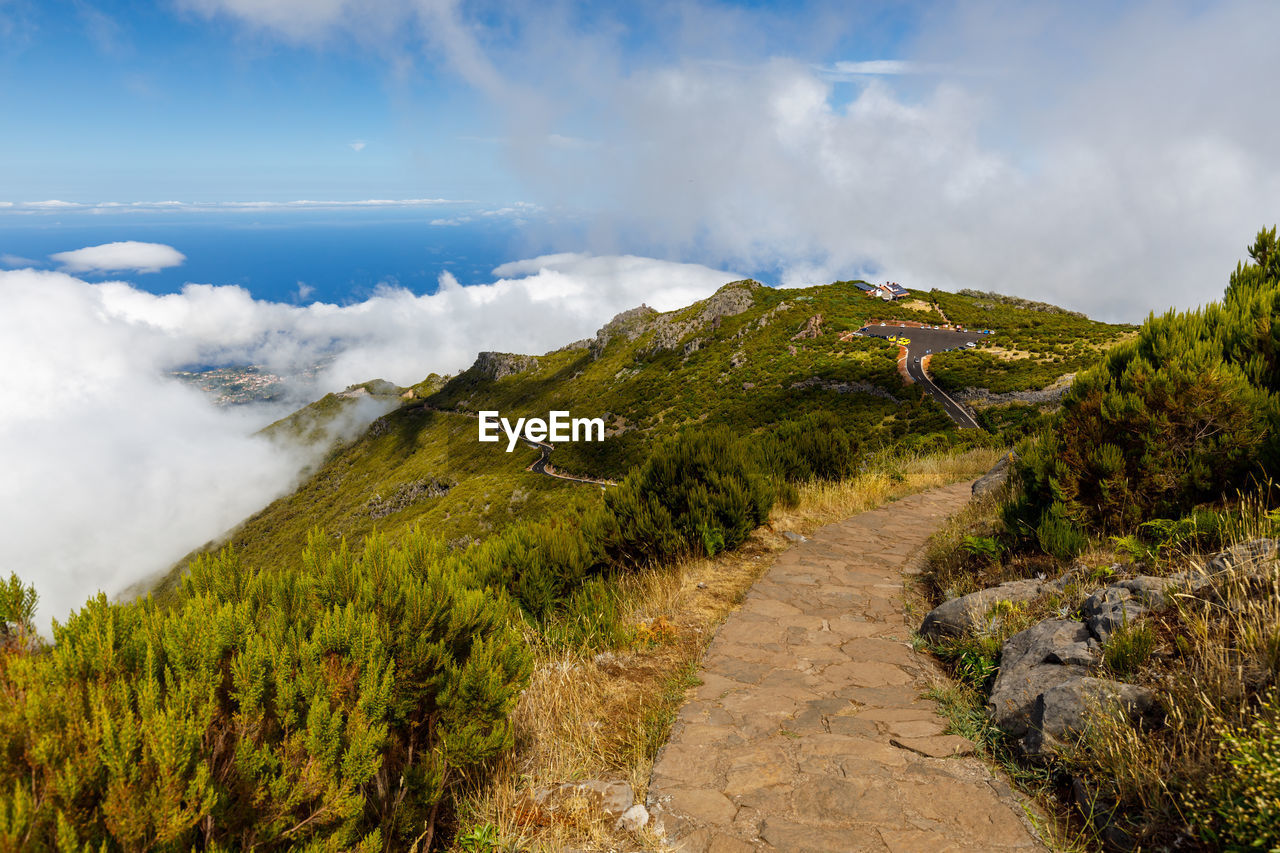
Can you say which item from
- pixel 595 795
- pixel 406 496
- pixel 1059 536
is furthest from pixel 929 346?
pixel 406 496

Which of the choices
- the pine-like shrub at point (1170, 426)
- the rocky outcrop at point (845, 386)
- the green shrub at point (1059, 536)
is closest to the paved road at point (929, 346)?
the rocky outcrop at point (845, 386)

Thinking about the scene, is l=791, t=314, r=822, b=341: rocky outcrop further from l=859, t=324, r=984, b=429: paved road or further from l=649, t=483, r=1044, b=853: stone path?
l=649, t=483, r=1044, b=853: stone path

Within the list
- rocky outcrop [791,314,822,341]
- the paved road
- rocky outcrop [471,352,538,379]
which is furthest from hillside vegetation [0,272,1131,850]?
rocky outcrop [471,352,538,379]

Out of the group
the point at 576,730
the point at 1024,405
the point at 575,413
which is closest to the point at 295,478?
the point at 575,413

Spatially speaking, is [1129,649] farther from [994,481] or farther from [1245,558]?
[994,481]

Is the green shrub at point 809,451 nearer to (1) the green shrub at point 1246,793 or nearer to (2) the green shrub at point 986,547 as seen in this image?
(2) the green shrub at point 986,547
